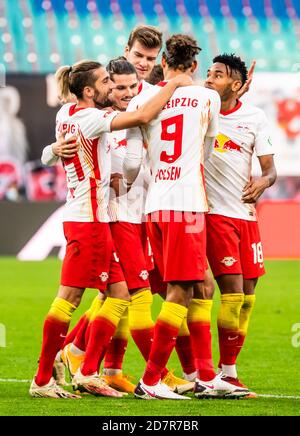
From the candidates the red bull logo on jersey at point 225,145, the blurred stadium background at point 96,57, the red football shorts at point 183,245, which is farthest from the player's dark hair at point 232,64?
the blurred stadium background at point 96,57

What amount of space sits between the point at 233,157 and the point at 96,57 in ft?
61.2

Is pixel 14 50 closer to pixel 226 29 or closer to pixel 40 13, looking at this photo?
pixel 40 13

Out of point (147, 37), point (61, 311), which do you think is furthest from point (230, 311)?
point (147, 37)

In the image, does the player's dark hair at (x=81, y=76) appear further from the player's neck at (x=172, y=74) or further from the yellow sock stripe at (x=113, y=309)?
the yellow sock stripe at (x=113, y=309)

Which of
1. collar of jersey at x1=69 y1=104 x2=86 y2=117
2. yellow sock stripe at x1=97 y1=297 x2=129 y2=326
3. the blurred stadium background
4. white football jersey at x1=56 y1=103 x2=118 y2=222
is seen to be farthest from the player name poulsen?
the blurred stadium background

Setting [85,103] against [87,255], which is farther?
[85,103]

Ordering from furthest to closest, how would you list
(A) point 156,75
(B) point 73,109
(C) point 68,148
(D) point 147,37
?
1. (A) point 156,75
2. (D) point 147,37
3. (B) point 73,109
4. (C) point 68,148

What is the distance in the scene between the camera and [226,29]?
25844 millimetres

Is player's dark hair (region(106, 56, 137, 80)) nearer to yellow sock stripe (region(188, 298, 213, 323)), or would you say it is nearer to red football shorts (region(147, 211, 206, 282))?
red football shorts (region(147, 211, 206, 282))

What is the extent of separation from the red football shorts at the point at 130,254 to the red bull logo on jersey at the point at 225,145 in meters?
0.76

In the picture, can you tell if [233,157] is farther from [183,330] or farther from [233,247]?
[183,330]

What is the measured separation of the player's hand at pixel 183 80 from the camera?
238 inches

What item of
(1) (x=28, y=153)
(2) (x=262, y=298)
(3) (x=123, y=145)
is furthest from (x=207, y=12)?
(3) (x=123, y=145)

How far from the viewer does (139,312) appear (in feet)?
21.9
